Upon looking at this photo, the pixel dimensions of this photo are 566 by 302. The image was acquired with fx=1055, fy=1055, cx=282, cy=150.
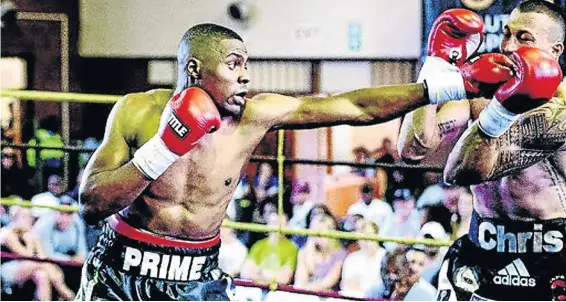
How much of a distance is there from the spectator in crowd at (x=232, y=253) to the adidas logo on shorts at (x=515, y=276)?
67cm

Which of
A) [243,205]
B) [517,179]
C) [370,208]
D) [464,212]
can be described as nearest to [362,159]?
[370,208]

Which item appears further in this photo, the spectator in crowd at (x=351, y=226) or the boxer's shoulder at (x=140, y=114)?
the spectator in crowd at (x=351, y=226)

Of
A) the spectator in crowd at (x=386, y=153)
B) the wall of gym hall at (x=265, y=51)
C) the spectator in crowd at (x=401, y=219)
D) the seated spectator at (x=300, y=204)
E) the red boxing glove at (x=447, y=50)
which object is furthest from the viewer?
the seated spectator at (x=300, y=204)

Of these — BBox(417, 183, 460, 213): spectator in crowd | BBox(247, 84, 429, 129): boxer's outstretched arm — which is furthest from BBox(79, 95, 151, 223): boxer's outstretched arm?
BBox(417, 183, 460, 213): spectator in crowd

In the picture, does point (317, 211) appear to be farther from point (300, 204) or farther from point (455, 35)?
point (455, 35)

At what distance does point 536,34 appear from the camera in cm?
205

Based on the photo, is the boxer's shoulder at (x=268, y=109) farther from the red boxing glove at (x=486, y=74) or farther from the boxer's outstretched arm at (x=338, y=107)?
the red boxing glove at (x=486, y=74)

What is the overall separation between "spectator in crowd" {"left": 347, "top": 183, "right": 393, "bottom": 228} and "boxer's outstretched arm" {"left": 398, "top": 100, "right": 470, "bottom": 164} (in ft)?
2.25

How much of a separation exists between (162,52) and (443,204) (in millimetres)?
812

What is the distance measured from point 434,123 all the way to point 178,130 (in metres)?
0.54

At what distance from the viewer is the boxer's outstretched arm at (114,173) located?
6.64ft

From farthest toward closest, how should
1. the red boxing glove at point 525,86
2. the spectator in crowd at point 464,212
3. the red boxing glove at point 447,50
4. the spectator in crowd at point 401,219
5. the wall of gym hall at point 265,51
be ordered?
the spectator in crowd at point 401,219, the wall of gym hall at point 265,51, the spectator in crowd at point 464,212, the red boxing glove at point 447,50, the red boxing glove at point 525,86

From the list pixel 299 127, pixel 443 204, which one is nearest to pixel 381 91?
pixel 299 127

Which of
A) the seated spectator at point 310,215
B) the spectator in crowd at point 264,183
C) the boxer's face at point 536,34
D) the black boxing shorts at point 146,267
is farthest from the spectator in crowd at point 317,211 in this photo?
the boxer's face at point 536,34
